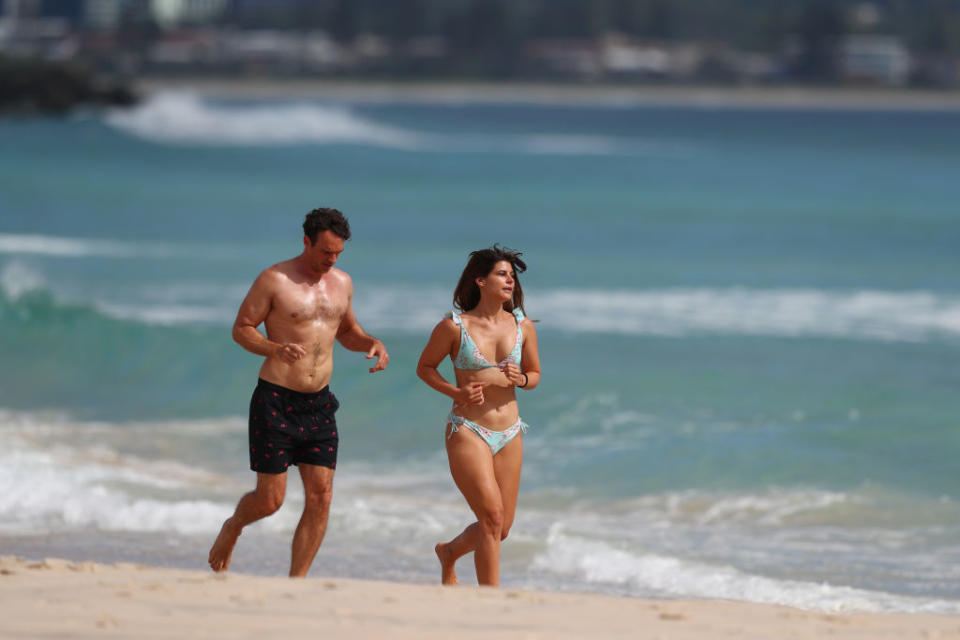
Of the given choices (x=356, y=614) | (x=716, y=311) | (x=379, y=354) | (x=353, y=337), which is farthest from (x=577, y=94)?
(x=356, y=614)

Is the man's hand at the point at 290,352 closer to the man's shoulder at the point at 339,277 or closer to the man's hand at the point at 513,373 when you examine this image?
the man's shoulder at the point at 339,277

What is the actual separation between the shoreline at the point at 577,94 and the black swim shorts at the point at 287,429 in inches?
5596

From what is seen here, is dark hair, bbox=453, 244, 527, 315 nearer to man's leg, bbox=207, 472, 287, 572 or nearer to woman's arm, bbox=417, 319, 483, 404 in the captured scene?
woman's arm, bbox=417, 319, 483, 404

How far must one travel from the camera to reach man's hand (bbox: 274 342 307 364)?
21.0 feet

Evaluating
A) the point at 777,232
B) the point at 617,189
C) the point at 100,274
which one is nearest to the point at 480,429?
the point at 100,274

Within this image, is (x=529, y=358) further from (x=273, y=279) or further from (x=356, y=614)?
(x=356, y=614)

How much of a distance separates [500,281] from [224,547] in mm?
1619

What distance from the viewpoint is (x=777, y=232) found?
1164 inches

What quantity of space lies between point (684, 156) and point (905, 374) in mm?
46911

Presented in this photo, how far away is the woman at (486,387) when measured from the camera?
21.0ft

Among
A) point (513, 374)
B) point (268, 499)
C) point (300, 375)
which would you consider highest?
point (513, 374)

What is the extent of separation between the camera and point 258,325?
6512 mm

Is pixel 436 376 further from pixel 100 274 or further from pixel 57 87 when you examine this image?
pixel 57 87

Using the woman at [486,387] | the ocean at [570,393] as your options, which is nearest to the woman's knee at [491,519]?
the woman at [486,387]
